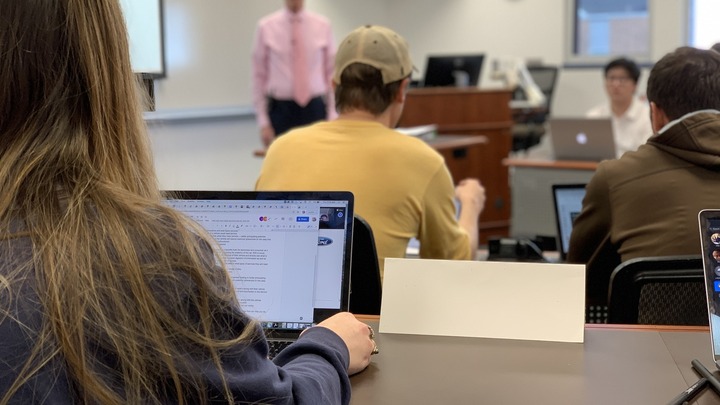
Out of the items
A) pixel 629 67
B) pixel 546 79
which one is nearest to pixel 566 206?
pixel 629 67

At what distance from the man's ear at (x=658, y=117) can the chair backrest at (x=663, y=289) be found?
56 centimetres

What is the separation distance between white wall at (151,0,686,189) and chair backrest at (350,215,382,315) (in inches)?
139

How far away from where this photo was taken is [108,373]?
0.84 m

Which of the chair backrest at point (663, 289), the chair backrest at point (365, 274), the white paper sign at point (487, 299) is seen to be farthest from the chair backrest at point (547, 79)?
the white paper sign at point (487, 299)

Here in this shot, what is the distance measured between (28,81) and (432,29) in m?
8.96

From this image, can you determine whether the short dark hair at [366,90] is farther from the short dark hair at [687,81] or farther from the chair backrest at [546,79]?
the chair backrest at [546,79]

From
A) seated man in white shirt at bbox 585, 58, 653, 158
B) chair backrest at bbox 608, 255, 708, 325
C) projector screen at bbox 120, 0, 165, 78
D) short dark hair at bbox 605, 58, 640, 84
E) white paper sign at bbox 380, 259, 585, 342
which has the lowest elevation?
chair backrest at bbox 608, 255, 708, 325

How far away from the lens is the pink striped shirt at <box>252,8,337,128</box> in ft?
20.0

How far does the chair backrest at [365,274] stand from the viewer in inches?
72.2

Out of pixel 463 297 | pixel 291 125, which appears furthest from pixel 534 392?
pixel 291 125

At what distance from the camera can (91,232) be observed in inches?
33.2

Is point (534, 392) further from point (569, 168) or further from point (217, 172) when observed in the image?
point (217, 172)

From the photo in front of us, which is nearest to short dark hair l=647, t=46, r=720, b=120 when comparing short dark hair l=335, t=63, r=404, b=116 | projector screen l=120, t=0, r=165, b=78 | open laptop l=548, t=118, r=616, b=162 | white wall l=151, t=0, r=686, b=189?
short dark hair l=335, t=63, r=404, b=116

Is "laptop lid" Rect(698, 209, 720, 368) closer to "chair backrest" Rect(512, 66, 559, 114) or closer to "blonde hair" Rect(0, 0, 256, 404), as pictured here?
"blonde hair" Rect(0, 0, 256, 404)
